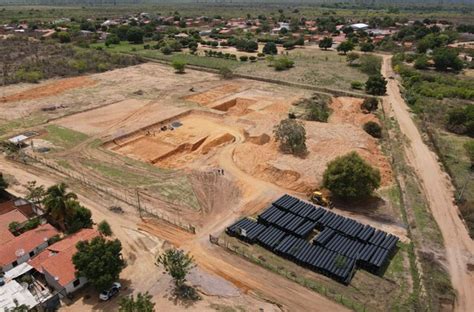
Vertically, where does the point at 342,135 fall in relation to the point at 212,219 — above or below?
above

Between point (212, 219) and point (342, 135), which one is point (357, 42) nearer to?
point (342, 135)

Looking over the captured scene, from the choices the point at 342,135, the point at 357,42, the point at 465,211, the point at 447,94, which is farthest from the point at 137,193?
the point at 357,42

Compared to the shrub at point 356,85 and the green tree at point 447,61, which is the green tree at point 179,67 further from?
the green tree at point 447,61

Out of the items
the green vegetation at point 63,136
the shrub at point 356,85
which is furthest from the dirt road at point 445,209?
the green vegetation at point 63,136

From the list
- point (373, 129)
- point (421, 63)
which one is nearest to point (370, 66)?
point (421, 63)

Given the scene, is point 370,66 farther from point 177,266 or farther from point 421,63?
point 177,266

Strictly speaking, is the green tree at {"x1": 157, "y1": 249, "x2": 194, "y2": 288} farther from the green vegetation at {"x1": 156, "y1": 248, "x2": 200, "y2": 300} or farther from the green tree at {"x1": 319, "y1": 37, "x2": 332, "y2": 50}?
the green tree at {"x1": 319, "y1": 37, "x2": 332, "y2": 50}
